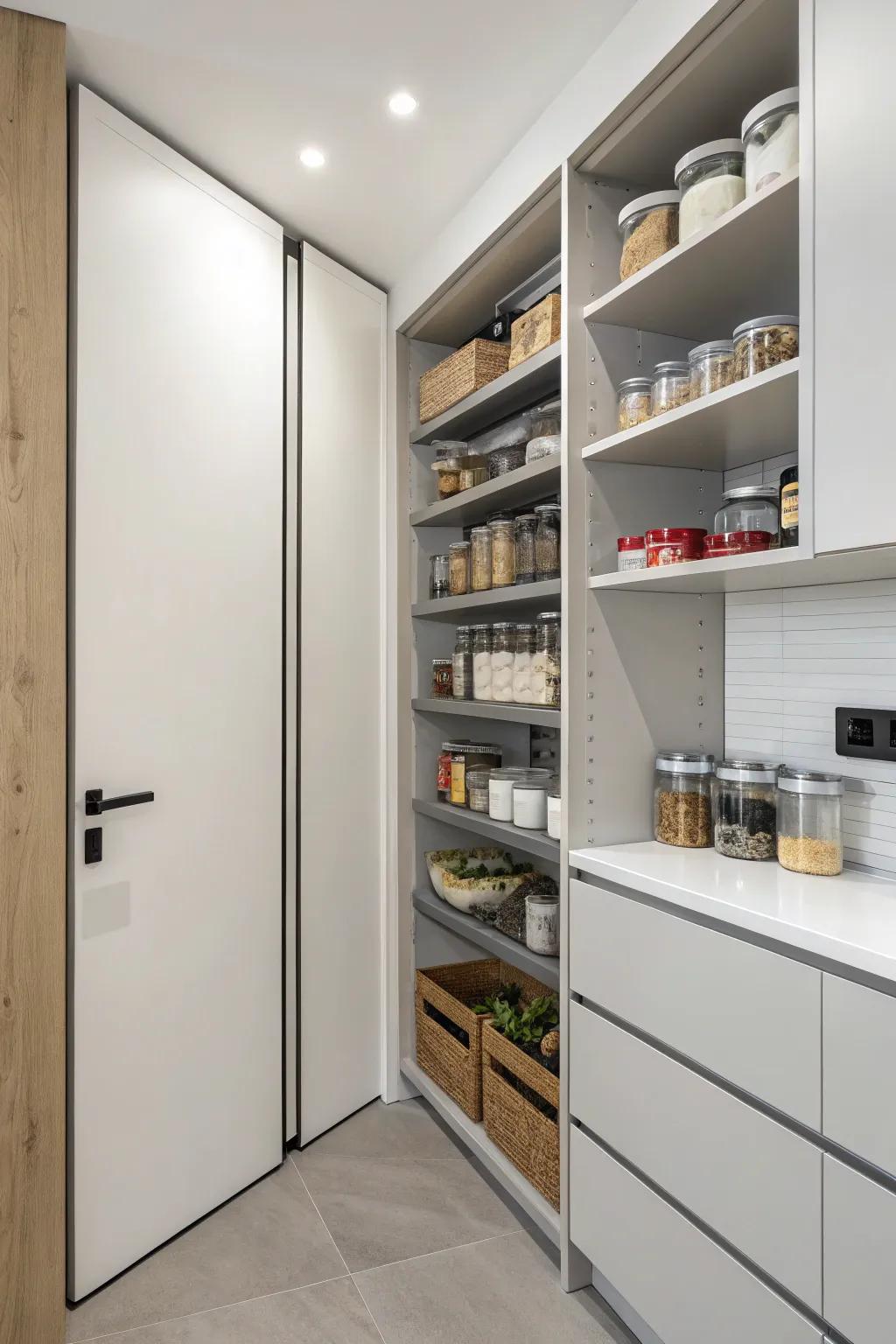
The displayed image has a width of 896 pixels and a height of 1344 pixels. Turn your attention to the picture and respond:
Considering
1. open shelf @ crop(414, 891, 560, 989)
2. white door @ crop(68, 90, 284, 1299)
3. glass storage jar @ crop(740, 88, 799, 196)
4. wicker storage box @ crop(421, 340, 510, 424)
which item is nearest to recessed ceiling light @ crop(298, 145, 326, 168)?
white door @ crop(68, 90, 284, 1299)

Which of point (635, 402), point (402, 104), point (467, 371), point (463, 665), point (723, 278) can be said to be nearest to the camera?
point (723, 278)

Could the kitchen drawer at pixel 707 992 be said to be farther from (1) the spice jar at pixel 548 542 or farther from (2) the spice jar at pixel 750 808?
(1) the spice jar at pixel 548 542

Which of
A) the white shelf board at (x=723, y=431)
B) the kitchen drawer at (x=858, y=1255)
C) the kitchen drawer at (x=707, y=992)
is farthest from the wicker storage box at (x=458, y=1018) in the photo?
the white shelf board at (x=723, y=431)

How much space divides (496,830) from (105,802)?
93 cm

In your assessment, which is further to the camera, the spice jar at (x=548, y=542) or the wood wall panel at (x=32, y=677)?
the spice jar at (x=548, y=542)

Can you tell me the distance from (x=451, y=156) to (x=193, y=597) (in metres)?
1.21

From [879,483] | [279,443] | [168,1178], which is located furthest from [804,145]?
[168,1178]

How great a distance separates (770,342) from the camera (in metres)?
1.45

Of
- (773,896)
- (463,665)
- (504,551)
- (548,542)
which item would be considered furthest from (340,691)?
(773,896)

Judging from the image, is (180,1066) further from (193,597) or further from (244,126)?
(244,126)

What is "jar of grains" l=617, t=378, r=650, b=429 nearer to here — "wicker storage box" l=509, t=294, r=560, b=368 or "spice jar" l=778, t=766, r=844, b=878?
"wicker storage box" l=509, t=294, r=560, b=368

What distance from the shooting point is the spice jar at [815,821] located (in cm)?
157

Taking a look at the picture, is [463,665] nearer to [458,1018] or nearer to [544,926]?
[544,926]

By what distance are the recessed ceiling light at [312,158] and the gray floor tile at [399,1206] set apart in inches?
99.2
